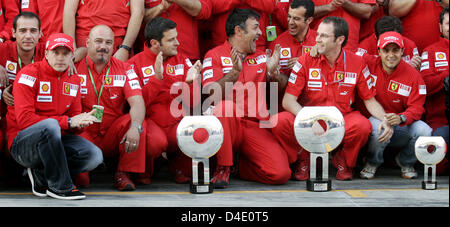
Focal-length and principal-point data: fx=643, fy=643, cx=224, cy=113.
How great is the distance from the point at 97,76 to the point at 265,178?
5.62 ft

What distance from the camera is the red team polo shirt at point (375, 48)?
6.37 m

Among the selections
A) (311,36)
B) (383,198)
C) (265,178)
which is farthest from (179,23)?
(383,198)

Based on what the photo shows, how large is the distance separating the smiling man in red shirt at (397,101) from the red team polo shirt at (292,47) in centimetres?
59

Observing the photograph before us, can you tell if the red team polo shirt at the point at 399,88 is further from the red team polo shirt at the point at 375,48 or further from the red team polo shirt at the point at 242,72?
the red team polo shirt at the point at 242,72

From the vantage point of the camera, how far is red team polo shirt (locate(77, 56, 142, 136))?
5527 mm

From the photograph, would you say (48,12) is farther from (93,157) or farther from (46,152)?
(46,152)

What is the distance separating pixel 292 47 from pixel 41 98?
8.30ft

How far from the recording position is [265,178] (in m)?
5.66

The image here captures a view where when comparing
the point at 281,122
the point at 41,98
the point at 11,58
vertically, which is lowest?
the point at 281,122

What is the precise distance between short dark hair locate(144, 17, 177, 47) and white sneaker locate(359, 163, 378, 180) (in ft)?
7.17

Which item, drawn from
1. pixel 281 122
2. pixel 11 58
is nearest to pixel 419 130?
pixel 281 122

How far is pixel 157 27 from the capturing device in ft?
19.2

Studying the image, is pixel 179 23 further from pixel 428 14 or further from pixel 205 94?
pixel 428 14

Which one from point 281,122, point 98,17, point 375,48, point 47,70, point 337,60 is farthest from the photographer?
point 375,48
